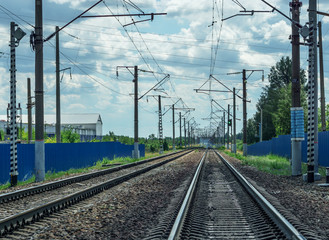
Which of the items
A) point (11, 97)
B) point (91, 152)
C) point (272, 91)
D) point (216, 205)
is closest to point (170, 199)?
point (216, 205)

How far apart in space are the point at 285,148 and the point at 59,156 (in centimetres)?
2016

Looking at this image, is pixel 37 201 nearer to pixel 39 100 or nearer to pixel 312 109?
pixel 39 100

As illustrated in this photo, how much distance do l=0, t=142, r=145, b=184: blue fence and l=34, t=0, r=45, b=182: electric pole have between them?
1.64 meters

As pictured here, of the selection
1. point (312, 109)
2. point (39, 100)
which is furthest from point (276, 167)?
point (39, 100)

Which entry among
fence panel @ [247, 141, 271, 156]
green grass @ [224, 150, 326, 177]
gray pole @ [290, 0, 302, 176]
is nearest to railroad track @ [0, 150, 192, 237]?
gray pole @ [290, 0, 302, 176]

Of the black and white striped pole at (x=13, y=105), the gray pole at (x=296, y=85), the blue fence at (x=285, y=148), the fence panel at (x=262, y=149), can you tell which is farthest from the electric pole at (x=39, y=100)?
the fence panel at (x=262, y=149)

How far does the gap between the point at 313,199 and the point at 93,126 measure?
4638 inches

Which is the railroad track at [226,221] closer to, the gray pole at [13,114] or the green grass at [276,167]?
the gray pole at [13,114]

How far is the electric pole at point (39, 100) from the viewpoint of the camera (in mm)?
20750

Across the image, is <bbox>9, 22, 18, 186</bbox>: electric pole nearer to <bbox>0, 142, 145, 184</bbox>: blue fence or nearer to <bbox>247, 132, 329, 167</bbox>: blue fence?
<bbox>0, 142, 145, 184</bbox>: blue fence

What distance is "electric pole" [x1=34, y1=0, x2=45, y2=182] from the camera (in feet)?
68.1

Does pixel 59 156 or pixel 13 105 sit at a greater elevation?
pixel 13 105

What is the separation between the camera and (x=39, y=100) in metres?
21.1

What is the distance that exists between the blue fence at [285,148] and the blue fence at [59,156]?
16327 mm
